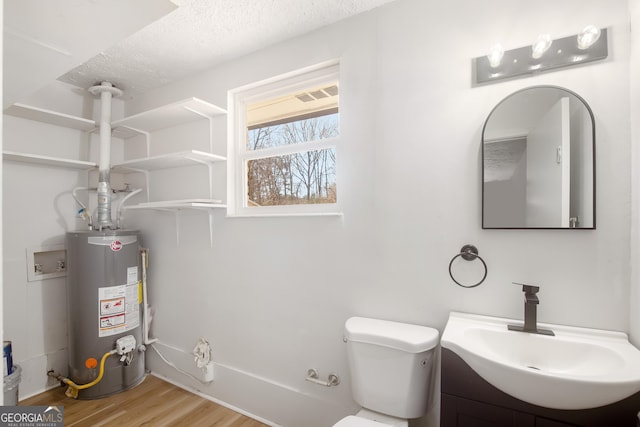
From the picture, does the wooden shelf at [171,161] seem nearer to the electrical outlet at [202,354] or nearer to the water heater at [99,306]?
the water heater at [99,306]

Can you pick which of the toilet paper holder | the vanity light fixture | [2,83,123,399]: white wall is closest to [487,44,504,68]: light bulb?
the vanity light fixture

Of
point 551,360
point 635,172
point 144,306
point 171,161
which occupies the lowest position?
point 144,306

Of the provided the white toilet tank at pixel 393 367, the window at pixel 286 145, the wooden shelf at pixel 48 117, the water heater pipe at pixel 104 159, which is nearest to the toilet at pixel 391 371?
the white toilet tank at pixel 393 367

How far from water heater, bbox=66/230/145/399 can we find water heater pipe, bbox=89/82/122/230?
154mm

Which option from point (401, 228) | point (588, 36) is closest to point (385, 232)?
point (401, 228)

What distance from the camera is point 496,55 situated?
133cm

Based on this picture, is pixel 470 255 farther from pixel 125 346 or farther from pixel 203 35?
pixel 125 346

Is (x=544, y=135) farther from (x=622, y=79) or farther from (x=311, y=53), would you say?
(x=311, y=53)

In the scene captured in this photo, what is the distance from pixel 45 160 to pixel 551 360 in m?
3.12

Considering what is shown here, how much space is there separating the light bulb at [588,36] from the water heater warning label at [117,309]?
2923 millimetres

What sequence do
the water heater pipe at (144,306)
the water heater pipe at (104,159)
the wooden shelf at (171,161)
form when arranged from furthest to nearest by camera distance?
the water heater pipe at (144,306), the water heater pipe at (104,159), the wooden shelf at (171,161)

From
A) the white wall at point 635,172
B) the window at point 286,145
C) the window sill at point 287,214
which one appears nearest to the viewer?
the white wall at point 635,172

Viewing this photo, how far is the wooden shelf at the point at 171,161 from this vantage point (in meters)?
2.00

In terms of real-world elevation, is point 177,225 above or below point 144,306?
above
